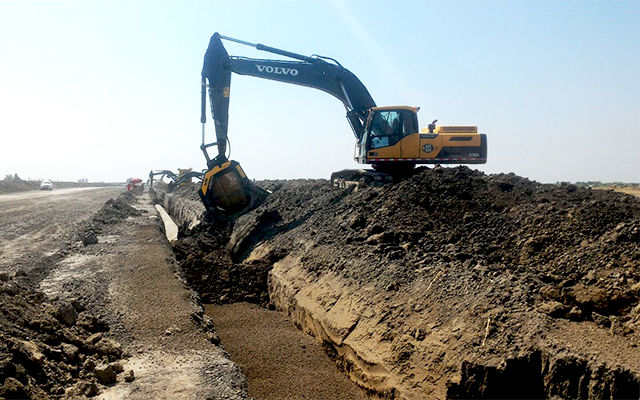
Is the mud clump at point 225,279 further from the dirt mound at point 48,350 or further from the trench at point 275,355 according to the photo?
the dirt mound at point 48,350

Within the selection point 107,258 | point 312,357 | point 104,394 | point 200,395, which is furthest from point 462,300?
point 107,258

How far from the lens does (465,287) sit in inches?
234

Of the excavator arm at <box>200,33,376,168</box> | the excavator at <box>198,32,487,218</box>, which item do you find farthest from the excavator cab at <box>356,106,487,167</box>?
the excavator arm at <box>200,33,376,168</box>

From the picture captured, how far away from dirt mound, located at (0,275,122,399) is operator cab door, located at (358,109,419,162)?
8.87 m

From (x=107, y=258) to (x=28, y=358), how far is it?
635 centimetres

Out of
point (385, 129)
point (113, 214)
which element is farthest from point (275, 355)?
point (113, 214)

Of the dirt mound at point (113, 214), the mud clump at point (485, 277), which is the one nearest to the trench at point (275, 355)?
the mud clump at point (485, 277)

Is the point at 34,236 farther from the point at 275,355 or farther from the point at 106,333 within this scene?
the point at 275,355

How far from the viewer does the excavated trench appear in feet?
15.0

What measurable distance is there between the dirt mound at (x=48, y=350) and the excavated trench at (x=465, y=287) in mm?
2526

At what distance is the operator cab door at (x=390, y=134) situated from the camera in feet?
43.9

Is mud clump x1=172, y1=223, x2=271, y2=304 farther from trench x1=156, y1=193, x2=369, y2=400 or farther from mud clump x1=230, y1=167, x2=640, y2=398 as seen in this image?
mud clump x1=230, y1=167, x2=640, y2=398

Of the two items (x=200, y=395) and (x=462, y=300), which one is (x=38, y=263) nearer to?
(x=200, y=395)

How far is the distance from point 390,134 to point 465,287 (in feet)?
26.3
